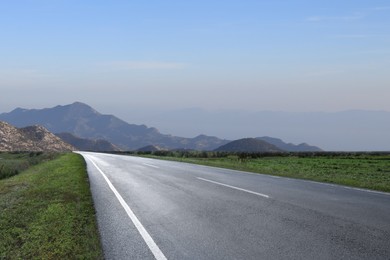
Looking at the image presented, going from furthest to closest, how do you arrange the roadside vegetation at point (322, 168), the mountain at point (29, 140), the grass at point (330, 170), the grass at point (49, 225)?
the mountain at point (29, 140) < the roadside vegetation at point (322, 168) < the grass at point (330, 170) < the grass at point (49, 225)

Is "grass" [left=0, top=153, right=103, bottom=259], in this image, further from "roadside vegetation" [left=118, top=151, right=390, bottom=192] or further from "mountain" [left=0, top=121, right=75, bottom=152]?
"mountain" [left=0, top=121, right=75, bottom=152]

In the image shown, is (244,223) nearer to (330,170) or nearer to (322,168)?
(330,170)

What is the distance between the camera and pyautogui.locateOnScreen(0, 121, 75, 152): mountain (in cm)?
13375

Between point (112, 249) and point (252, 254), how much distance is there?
90.7 inches

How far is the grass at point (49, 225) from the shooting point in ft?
24.3

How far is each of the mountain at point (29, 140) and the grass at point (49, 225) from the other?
120337 millimetres

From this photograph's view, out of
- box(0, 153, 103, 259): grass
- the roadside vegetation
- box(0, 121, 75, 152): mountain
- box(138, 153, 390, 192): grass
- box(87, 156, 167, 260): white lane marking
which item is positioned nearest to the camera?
box(87, 156, 167, 260): white lane marking

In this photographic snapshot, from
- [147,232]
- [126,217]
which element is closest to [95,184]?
[126,217]

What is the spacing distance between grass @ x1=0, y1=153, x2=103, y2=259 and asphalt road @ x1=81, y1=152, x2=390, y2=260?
38cm

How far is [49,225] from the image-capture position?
955cm

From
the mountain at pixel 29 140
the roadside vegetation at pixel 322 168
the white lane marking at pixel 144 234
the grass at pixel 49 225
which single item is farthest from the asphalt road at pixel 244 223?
the mountain at pixel 29 140

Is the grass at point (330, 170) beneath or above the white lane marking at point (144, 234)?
above

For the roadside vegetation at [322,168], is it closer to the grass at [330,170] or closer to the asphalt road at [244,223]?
the grass at [330,170]

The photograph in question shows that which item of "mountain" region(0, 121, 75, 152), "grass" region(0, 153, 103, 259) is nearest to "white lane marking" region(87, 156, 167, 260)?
"grass" region(0, 153, 103, 259)
